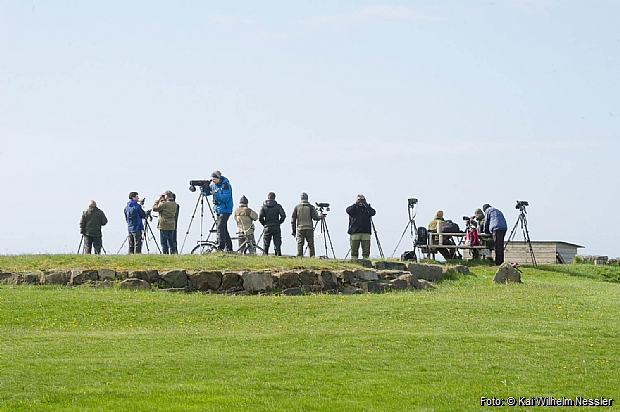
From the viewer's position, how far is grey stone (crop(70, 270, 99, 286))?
24.3m

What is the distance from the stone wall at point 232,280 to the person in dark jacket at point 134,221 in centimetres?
581

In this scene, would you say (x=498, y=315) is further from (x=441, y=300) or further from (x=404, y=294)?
(x=404, y=294)

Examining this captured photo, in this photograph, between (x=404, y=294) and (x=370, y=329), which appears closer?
(x=370, y=329)

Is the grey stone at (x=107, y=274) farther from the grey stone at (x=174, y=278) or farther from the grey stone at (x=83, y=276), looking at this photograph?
the grey stone at (x=174, y=278)

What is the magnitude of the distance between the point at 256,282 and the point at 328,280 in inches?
90.1

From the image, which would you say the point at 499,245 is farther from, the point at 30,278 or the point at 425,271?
the point at 30,278

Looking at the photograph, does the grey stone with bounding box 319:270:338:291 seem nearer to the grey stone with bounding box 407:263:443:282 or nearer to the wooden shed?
the grey stone with bounding box 407:263:443:282

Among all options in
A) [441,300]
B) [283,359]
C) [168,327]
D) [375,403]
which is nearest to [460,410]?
[375,403]

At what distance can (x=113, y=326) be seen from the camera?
19.3m

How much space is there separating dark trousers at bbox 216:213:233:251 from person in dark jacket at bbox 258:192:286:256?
4.63ft

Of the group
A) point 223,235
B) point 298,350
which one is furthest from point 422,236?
point 298,350

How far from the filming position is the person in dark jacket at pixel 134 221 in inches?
1191

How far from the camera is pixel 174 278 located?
24.7 m

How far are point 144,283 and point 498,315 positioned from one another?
961 cm
